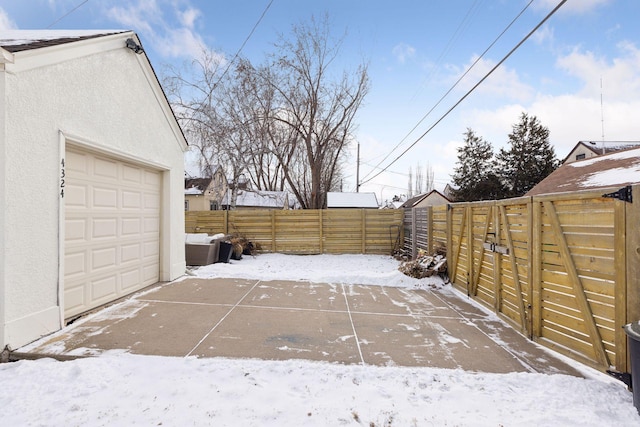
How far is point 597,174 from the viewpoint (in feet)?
33.2

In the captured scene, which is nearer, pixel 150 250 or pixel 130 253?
pixel 130 253

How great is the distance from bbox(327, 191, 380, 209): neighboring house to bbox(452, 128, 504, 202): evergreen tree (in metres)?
8.47

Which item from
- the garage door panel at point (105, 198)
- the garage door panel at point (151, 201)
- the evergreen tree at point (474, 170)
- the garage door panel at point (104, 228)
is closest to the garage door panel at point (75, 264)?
the garage door panel at point (104, 228)

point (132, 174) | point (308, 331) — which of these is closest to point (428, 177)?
point (132, 174)

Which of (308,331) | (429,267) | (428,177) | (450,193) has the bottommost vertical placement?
(308,331)

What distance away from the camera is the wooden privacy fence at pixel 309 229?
1177 cm

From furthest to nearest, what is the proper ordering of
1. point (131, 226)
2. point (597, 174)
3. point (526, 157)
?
1. point (526, 157)
2. point (597, 174)
3. point (131, 226)

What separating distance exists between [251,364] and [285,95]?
15212mm

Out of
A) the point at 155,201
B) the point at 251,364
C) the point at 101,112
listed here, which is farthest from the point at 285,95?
the point at 251,364

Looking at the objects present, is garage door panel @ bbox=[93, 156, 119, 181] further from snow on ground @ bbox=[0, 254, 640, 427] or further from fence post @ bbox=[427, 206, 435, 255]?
fence post @ bbox=[427, 206, 435, 255]

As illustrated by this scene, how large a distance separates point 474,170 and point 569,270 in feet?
92.5

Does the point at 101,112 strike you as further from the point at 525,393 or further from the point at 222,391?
the point at 525,393

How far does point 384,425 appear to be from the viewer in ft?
6.97

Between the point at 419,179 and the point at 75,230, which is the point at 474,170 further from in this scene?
the point at 419,179
